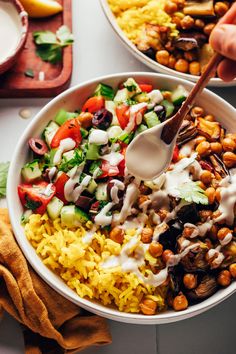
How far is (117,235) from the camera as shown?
2.27 metres

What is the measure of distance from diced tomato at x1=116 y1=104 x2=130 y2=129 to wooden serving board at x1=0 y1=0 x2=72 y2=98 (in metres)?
0.36

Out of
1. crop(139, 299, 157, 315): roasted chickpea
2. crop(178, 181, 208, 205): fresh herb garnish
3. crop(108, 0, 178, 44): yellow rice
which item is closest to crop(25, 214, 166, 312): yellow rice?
crop(139, 299, 157, 315): roasted chickpea

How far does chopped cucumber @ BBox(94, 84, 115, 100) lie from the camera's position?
2.49 metres

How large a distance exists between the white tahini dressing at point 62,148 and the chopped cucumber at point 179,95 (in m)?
0.42

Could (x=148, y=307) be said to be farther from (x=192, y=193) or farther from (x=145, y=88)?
(x=145, y=88)

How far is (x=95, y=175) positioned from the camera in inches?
91.7

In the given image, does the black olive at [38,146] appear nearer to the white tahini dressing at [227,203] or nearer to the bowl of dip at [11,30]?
the bowl of dip at [11,30]

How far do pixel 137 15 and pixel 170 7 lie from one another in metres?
0.14

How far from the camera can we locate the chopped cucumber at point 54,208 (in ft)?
7.57

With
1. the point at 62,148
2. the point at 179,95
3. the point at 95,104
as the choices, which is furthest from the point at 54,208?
the point at 179,95

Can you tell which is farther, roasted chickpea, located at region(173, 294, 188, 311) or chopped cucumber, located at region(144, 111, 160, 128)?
chopped cucumber, located at region(144, 111, 160, 128)

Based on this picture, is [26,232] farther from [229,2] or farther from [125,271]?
[229,2]

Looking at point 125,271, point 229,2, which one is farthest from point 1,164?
point 229,2

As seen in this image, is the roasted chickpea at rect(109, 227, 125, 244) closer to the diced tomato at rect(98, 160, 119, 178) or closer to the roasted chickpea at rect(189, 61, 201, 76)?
the diced tomato at rect(98, 160, 119, 178)
